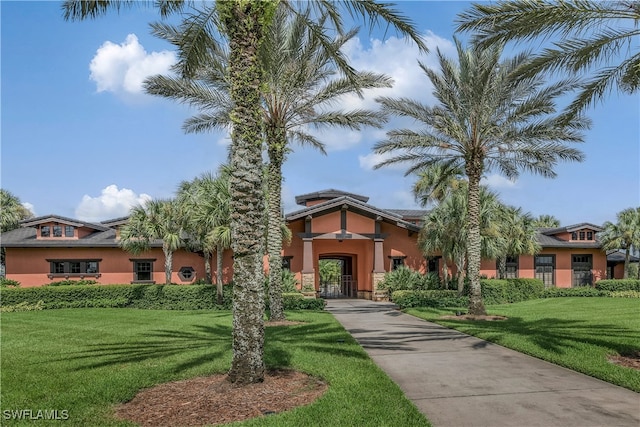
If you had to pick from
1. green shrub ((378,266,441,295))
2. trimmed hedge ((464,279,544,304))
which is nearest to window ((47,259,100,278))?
green shrub ((378,266,441,295))

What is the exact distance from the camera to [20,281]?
25766mm

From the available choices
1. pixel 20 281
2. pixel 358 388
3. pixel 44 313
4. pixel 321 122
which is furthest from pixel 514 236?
pixel 20 281

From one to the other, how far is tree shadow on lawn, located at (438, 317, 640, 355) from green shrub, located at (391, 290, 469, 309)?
17.7 feet

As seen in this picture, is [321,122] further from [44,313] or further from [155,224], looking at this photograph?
[44,313]

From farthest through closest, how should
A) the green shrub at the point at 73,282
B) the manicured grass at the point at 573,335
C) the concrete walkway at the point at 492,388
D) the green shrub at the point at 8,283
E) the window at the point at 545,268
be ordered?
1. the window at the point at 545,268
2. the green shrub at the point at 73,282
3. the green shrub at the point at 8,283
4. the manicured grass at the point at 573,335
5. the concrete walkway at the point at 492,388

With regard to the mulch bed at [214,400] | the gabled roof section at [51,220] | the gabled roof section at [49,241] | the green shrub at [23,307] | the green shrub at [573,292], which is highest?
the gabled roof section at [51,220]

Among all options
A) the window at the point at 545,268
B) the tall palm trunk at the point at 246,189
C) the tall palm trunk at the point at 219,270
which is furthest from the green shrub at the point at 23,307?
the window at the point at 545,268

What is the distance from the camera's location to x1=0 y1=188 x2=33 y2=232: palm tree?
108ft

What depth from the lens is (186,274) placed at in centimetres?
2708

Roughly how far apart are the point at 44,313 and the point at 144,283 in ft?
21.1

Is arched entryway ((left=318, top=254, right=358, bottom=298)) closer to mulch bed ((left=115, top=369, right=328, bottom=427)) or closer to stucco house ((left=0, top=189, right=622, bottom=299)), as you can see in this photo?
stucco house ((left=0, top=189, right=622, bottom=299))

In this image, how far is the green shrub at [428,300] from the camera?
21.6m

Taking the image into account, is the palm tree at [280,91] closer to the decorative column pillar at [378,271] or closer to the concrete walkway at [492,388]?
the concrete walkway at [492,388]

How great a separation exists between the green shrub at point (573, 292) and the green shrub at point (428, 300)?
33.3 ft
